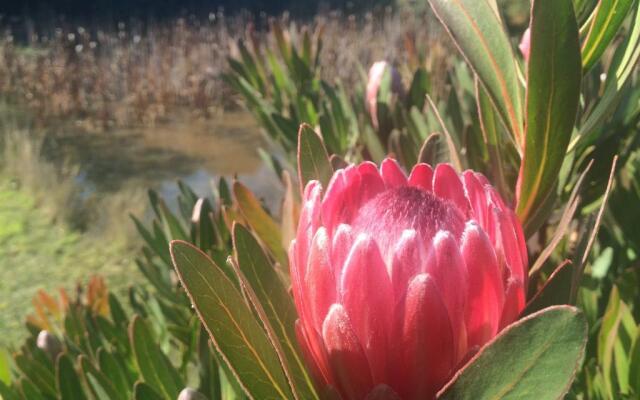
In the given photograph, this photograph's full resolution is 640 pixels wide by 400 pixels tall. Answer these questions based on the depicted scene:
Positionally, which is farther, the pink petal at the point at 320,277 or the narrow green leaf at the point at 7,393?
the narrow green leaf at the point at 7,393

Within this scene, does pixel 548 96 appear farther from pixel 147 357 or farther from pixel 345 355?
pixel 147 357

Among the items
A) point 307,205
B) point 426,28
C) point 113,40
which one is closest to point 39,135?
point 113,40

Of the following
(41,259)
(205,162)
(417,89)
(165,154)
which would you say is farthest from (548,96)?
(165,154)

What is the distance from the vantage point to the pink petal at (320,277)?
0.52 metres

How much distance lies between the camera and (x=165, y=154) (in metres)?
8.48

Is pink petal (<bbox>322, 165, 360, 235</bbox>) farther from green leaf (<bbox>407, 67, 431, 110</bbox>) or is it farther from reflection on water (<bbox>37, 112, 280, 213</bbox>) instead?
reflection on water (<bbox>37, 112, 280, 213</bbox>)

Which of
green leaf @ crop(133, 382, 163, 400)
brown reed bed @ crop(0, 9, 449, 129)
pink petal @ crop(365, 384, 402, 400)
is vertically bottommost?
brown reed bed @ crop(0, 9, 449, 129)

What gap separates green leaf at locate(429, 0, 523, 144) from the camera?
61 centimetres

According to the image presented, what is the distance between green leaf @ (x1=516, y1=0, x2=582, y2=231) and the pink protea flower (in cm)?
8

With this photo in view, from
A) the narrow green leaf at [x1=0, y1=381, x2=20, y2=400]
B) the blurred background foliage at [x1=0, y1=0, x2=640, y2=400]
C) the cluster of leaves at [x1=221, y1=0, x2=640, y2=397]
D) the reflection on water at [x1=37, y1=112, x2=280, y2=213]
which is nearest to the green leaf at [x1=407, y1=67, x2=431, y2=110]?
the blurred background foliage at [x1=0, y1=0, x2=640, y2=400]

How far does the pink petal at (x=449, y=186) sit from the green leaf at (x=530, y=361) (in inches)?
7.1

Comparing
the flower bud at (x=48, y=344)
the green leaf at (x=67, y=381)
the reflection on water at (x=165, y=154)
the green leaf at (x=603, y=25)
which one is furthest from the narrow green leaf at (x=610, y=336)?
the reflection on water at (x=165, y=154)

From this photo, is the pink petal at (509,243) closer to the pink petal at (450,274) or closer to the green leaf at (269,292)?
the pink petal at (450,274)

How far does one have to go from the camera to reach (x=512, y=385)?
0.45 meters
